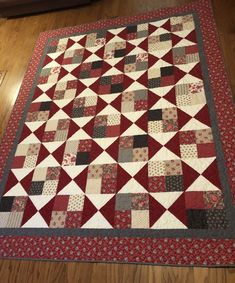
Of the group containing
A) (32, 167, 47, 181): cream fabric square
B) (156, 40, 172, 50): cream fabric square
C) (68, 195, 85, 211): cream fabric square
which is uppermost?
(156, 40, 172, 50): cream fabric square

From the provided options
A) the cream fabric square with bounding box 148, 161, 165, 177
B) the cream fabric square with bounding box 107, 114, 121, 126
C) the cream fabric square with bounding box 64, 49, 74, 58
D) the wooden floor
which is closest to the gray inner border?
the wooden floor

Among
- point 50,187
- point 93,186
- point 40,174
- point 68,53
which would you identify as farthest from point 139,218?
point 68,53

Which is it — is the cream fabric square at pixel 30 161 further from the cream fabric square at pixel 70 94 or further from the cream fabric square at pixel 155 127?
→ the cream fabric square at pixel 155 127

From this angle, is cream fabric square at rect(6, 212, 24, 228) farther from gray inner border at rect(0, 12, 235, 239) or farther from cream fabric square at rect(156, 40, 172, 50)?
cream fabric square at rect(156, 40, 172, 50)

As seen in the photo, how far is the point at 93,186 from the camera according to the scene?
5.44 ft

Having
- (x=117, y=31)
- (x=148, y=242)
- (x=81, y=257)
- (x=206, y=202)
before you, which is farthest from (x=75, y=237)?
(x=117, y=31)

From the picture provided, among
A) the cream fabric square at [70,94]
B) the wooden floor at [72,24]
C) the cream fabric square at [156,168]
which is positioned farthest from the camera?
the cream fabric square at [70,94]

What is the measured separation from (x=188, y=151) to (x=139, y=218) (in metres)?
0.45

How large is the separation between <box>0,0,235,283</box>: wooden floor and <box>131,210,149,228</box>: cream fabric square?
0.19 m

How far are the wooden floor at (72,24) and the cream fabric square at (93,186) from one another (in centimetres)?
37

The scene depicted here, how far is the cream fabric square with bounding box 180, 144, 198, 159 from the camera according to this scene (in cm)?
162

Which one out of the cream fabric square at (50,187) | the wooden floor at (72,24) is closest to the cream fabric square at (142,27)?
the wooden floor at (72,24)

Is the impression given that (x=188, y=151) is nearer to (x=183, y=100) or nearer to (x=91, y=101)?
(x=183, y=100)

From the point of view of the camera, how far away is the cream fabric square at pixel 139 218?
1483mm
